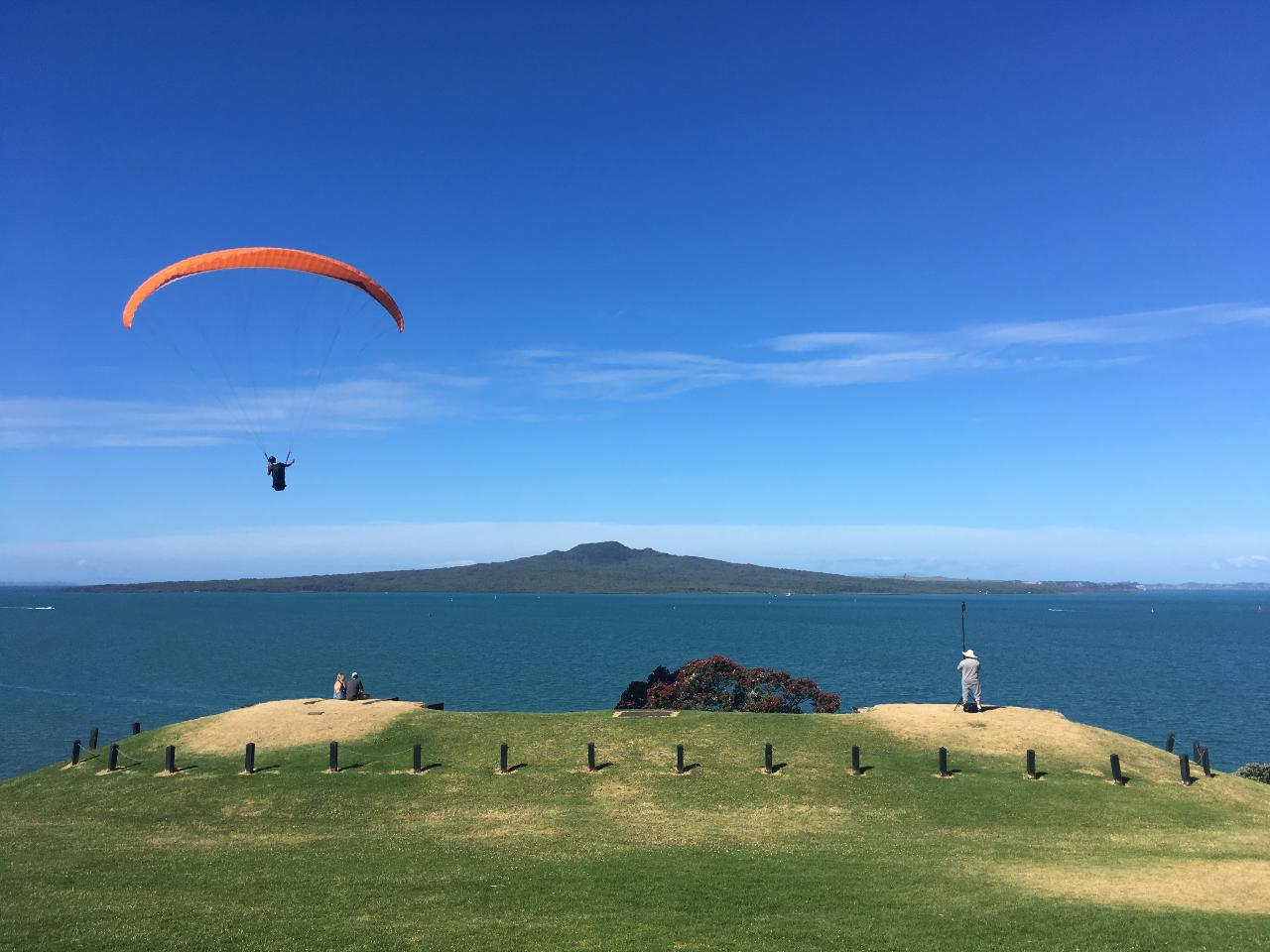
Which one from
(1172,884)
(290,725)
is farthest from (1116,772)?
(290,725)

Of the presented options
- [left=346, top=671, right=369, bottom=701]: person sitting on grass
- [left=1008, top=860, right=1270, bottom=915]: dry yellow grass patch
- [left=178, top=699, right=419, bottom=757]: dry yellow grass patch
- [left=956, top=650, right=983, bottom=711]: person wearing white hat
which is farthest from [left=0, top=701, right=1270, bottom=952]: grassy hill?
[left=346, top=671, right=369, bottom=701]: person sitting on grass

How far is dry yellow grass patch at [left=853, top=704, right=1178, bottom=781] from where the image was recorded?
3108cm

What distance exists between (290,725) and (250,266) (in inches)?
753

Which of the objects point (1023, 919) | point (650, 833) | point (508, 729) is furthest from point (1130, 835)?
point (508, 729)

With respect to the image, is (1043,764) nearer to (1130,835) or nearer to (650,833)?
(1130,835)

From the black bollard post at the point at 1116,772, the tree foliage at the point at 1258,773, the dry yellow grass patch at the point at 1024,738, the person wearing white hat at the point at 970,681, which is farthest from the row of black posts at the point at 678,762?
the tree foliage at the point at 1258,773

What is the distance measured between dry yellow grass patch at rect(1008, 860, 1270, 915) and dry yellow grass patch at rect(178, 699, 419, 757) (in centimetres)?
2580

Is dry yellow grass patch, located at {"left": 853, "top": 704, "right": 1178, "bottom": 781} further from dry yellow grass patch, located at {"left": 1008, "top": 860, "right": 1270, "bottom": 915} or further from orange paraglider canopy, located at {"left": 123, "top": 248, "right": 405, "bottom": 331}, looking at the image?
orange paraglider canopy, located at {"left": 123, "top": 248, "right": 405, "bottom": 331}

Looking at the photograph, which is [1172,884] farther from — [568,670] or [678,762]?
[568,670]

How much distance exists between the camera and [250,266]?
34.1 metres

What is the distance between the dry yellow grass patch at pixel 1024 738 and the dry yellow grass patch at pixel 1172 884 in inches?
348

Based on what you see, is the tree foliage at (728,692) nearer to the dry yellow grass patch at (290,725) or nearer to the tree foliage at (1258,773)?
the dry yellow grass patch at (290,725)

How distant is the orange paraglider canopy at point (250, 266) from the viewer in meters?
34.1

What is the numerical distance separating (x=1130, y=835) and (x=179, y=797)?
30713 millimetres
